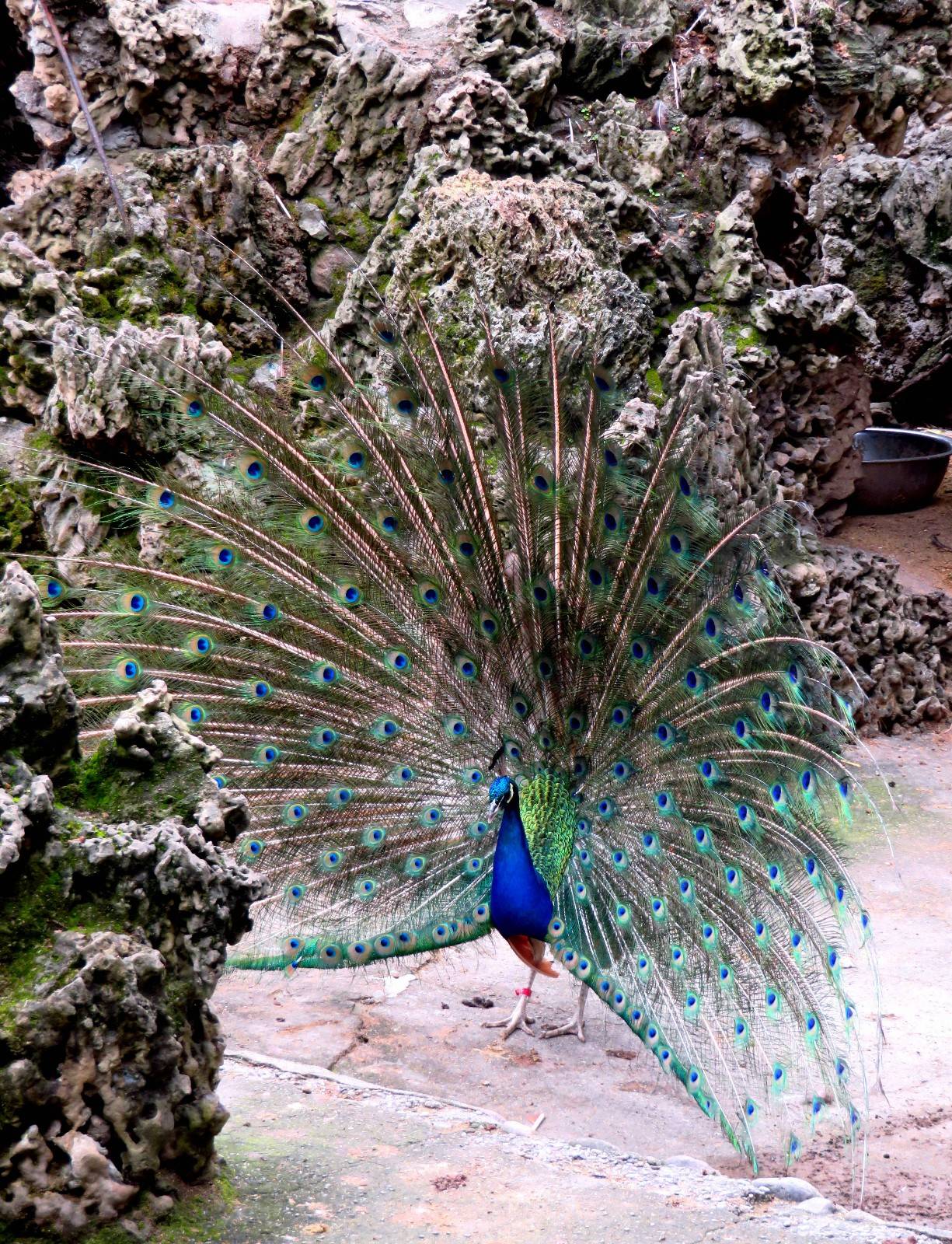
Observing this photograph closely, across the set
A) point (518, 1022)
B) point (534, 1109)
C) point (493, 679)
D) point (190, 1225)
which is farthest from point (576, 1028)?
point (190, 1225)

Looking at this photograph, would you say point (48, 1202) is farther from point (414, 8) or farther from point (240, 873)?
point (414, 8)

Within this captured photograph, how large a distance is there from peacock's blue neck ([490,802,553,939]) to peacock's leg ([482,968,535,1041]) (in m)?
0.56

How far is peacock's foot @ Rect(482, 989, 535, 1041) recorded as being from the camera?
484cm

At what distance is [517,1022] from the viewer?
15.9 feet

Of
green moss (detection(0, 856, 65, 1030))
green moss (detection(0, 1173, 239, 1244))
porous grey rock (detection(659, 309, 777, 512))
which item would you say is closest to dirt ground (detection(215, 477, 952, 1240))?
green moss (detection(0, 1173, 239, 1244))

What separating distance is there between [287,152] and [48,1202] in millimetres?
7420

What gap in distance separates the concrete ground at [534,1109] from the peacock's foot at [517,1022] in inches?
2.0

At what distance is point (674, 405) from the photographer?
4.64 meters

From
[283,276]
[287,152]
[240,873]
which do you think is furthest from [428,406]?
[287,152]

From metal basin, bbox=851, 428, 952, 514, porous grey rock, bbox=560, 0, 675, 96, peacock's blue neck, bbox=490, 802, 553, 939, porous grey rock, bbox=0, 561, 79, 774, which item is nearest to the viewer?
porous grey rock, bbox=0, 561, 79, 774

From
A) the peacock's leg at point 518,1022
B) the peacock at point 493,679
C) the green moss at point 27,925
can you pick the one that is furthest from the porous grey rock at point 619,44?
the green moss at point 27,925

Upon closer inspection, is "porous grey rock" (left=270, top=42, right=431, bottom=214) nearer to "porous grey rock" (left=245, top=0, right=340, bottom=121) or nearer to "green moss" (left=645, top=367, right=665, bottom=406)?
"porous grey rock" (left=245, top=0, right=340, bottom=121)

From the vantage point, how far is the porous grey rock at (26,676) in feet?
8.05

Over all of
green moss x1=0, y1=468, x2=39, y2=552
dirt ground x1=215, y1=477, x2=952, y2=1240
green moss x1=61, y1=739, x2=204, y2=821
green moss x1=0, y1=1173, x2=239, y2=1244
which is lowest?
dirt ground x1=215, y1=477, x2=952, y2=1240
